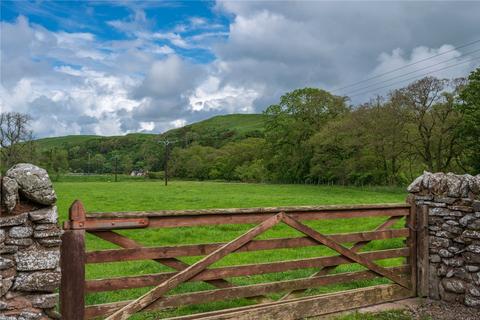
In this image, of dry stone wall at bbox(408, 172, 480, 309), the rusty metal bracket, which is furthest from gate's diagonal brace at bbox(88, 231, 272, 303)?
dry stone wall at bbox(408, 172, 480, 309)

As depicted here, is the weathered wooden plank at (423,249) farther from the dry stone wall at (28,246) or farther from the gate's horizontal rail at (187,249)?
the dry stone wall at (28,246)

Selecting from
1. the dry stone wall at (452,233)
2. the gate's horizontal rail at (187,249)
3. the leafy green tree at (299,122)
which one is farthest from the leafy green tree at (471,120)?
the gate's horizontal rail at (187,249)

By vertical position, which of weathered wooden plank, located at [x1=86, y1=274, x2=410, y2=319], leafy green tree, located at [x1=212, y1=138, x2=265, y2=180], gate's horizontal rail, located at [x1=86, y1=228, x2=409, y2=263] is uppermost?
leafy green tree, located at [x1=212, y1=138, x2=265, y2=180]

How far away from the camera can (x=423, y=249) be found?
25.4 ft

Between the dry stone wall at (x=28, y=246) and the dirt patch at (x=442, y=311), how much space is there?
17.2 feet

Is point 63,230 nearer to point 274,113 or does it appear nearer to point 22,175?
point 22,175

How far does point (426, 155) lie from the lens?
43562mm

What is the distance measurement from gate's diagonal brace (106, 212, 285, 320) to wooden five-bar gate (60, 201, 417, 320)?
0.04 ft

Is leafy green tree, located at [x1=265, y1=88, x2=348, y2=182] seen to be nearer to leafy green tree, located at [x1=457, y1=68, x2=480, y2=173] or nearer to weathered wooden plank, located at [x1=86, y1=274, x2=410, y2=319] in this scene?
leafy green tree, located at [x1=457, y1=68, x2=480, y2=173]

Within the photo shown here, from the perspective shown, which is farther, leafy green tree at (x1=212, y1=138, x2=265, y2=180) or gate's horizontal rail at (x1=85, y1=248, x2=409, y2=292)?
leafy green tree at (x1=212, y1=138, x2=265, y2=180)

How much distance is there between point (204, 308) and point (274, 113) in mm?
60265

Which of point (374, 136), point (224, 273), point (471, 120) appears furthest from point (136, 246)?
point (374, 136)

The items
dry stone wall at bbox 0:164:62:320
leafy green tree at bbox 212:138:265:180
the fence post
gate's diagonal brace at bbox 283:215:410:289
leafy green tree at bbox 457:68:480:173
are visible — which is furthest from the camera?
leafy green tree at bbox 212:138:265:180

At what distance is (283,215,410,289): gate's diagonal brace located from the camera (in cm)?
638
